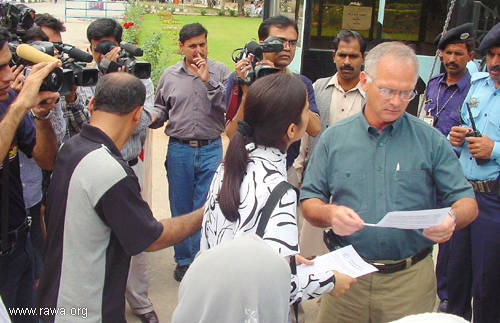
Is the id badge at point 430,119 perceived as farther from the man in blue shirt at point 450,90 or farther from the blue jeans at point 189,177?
the blue jeans at point 189,177

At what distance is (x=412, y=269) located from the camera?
244 cm

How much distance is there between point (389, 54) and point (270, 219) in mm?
1010

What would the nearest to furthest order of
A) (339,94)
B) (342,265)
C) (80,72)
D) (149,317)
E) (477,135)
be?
(342,265) → (80,72) → (477,135) → (149,317) → (339,94)

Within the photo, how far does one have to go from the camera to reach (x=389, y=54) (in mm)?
2359

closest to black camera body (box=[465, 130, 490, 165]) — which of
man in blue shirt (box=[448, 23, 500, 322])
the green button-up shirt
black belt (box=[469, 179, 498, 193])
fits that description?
man in blue shirt (box=[448, 23, 500, 322])

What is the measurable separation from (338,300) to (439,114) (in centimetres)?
233

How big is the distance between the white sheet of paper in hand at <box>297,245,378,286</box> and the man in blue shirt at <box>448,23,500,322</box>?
1.39 metres

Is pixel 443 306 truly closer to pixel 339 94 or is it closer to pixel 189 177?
pixel 339 94

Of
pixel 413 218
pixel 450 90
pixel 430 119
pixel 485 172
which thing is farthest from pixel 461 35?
pixel 413 218

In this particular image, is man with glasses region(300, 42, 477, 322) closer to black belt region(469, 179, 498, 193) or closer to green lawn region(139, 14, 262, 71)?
black belt region(469, 179, 498, 193)

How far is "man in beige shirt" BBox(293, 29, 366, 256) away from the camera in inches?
152

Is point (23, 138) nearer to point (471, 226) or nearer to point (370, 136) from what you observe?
point (370, 136)

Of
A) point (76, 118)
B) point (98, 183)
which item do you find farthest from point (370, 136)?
point (76, 118)

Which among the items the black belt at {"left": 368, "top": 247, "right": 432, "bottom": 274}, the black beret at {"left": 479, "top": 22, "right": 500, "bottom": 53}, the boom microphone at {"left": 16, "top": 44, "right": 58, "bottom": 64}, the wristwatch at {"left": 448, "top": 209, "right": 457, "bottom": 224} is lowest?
the black belt at {"left": 368, "top": 247, "right": 432, "bottom": 274}
